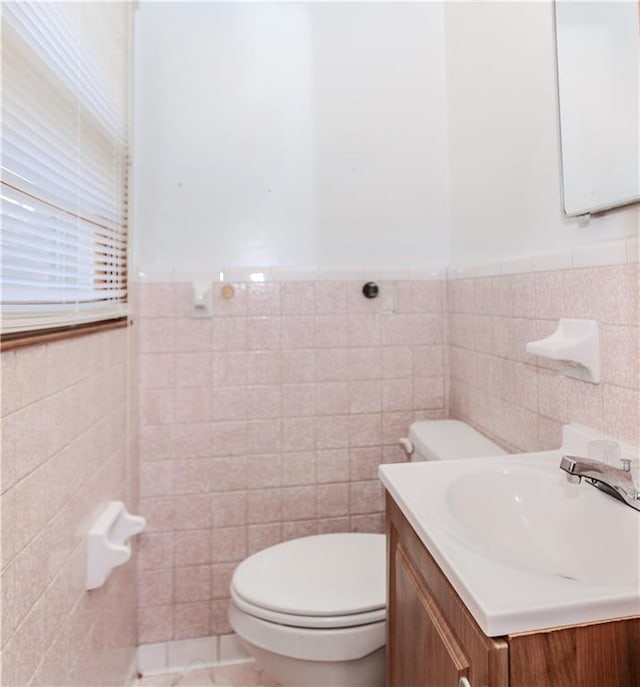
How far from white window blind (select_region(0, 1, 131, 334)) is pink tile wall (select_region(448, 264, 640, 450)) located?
1082 millimetres

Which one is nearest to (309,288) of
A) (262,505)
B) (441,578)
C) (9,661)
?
(262,505)

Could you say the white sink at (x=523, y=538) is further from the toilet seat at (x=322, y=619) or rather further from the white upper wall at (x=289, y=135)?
the white upper wall at (x=289, y=135)

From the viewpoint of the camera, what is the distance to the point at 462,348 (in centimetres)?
157

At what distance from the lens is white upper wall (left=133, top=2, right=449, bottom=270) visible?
1.55 m

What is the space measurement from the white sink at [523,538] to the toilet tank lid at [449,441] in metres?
0.32

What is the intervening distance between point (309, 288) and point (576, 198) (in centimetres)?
89

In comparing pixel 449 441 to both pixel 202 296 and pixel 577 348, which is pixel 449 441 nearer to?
pixel 577 348

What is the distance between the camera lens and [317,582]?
1.18 m

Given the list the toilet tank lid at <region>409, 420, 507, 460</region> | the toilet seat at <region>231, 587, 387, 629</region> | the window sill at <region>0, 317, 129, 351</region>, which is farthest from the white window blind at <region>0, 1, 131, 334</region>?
the toilet tank lid at <region>409, 420, 507, 460</region>

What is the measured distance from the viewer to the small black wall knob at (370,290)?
1634 mm

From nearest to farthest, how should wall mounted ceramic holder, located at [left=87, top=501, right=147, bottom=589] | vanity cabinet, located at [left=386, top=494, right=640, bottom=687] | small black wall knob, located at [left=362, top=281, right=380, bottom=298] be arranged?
vanity cabinet, located at [left=386, top=494, right=640, bottom=687] < wall mounted ceramic holder, located at [left=87, top=501, right=147, bottom=589] < small black wall knob, located at [left=362, top=281, right=380, bottom=298]

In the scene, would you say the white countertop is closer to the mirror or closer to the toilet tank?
the toilet tank

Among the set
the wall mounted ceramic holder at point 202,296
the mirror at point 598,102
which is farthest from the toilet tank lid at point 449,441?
the wall mounted ceramic holder at point 202,296

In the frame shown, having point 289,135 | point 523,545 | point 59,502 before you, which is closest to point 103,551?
point 59,502
